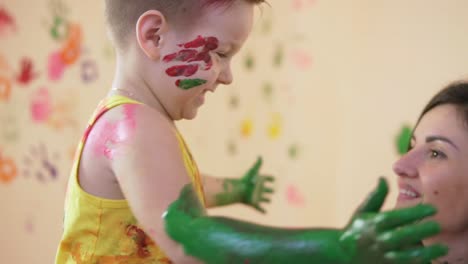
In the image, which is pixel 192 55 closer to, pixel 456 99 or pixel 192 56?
pixel 192 56

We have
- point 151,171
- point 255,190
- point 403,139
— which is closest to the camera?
point 151,171

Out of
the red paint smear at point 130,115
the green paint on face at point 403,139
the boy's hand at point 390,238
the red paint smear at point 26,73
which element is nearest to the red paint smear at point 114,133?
the red paint smear at point 130,115

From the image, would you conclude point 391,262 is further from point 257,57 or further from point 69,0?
point 69,0

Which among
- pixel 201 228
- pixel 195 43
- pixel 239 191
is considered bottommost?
pixel 239 191

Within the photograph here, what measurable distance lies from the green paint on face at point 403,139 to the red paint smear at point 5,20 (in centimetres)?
116

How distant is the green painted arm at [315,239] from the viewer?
17.2 inches

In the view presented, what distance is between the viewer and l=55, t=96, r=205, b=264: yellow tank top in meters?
0.66

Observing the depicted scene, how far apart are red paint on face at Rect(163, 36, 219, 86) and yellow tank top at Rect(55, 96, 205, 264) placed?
0.25 ft

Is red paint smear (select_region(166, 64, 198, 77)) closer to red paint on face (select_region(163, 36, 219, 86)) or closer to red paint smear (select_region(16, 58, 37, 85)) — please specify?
red paint on face (select_region(163, 36, 219, 86))

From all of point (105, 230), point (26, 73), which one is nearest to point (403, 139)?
point (105, 230)

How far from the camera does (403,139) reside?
1.36m

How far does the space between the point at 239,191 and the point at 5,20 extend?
1038 mm

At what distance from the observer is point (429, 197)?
0.72 metres

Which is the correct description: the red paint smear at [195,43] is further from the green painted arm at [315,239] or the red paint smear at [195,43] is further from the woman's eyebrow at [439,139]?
the woman's eyebrow at [439,139]
